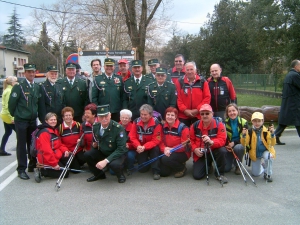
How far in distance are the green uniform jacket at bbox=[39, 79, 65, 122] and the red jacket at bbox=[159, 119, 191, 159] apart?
224cm

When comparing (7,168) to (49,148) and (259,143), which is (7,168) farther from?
(259,143)

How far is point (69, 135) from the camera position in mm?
5812

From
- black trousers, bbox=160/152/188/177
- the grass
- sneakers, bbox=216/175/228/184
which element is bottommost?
the grass

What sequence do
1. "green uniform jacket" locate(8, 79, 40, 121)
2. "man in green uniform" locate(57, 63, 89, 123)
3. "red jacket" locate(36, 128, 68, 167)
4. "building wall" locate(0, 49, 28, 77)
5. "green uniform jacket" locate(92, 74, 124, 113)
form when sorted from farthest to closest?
"building wall" locate(0, 49, 28, 77)
"man in green uniform" locate(57, 63, 89, 123)
"green uniform jacket" locate(92, 74, 124, 113)
"green uniform jacket" locate(8, 79, 40, 121)
"red jacket" locate(36, 128, 68, 167)

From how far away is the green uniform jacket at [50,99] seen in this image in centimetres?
594

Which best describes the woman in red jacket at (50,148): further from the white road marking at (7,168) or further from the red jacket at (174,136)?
the red jacket at (174,136)

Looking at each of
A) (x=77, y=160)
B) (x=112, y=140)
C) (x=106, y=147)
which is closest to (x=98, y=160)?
(x=106, y=147)

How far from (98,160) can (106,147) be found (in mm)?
271

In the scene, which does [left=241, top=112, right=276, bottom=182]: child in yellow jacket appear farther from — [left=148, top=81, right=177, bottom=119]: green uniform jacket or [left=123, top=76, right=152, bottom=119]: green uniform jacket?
[left=123, top=76, right=152, bottom=119]: green uniform jacket

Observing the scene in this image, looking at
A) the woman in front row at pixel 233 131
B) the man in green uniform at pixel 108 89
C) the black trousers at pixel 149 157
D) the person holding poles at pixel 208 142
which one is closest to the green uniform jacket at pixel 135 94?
the man in green uniform at pixel 108 89

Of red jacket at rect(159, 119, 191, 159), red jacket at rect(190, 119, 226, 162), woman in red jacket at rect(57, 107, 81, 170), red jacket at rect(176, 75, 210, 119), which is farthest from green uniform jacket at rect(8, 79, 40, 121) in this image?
red jacket at rect(190, 119, 226, 162)

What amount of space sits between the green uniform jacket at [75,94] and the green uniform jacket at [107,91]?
413 mm

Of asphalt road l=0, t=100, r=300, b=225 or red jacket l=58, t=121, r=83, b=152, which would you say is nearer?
asphalt road l=0, t=100, r=300, b=225

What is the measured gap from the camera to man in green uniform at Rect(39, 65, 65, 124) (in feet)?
19.6
